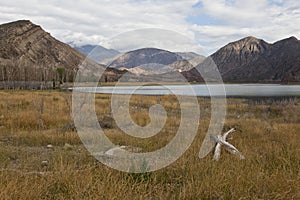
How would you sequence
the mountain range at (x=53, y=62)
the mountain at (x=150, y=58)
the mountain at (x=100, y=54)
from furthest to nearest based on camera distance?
the mountain at (x=150, y=58) < the mountain range at (x=53, y=62) < the mountain at (x=100, y=54)

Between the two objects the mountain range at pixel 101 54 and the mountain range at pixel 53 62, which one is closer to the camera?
the mountain range at pixel 101 54

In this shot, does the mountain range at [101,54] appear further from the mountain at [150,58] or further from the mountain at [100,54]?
the mountain at [150,58]


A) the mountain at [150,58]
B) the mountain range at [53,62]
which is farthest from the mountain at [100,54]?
Answer: the mountain at [150,58]

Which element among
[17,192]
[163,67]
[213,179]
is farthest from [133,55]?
[17,192]

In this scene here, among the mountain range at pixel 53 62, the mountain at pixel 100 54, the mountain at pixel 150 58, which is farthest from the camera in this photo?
the mountain at pixel 150 58

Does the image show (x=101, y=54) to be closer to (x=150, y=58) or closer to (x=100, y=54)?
(x=100, y=54)

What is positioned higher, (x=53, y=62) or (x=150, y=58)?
(x=53, y=62)

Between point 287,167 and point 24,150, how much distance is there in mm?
6375

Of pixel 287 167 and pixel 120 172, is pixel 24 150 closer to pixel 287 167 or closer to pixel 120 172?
pixel 120 172

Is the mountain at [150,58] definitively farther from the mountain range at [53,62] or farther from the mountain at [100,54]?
the mountain at [100,54]

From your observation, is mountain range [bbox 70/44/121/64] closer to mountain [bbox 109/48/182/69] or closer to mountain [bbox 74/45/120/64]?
mountain [bbox 74/45/120/64]

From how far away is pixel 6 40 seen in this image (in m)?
178

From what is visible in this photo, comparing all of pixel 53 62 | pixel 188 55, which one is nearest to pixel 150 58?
pixel 188 55

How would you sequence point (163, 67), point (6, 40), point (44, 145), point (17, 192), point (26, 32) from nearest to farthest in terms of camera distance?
point (17, 192), point (163, 67), point (44, 145), point (6, 40), point (26, 32)
